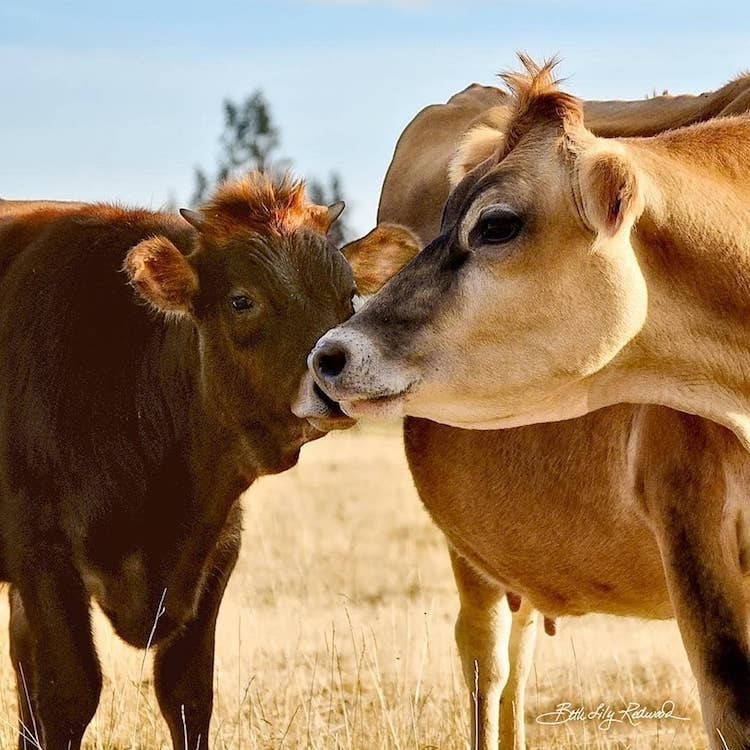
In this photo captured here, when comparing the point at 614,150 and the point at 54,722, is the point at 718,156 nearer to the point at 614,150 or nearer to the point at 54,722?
the point at 614,150

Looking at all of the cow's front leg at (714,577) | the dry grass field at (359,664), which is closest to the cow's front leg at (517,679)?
the dry grass field at (359,664)

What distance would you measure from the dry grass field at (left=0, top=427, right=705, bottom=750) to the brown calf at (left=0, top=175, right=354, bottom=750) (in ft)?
1.38

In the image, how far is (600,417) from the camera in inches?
199

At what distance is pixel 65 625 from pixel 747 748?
8.07ft

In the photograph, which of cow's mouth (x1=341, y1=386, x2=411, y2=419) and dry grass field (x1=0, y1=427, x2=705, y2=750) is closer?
cow's mouth (x1=341, y1=386, x2=411, y2=419)

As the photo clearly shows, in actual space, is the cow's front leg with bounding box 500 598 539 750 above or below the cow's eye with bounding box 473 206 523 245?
below

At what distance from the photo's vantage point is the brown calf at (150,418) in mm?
5449

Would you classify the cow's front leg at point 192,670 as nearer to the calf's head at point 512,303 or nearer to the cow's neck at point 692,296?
the calf's head at point 512,303

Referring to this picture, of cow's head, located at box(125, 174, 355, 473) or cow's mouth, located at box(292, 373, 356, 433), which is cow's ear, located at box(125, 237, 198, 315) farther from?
cow's mouth, located at box(292, 373, 356, 433)

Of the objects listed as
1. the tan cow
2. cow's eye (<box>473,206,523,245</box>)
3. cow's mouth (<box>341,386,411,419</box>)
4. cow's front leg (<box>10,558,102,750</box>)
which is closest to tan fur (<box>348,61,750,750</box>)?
the tan cow

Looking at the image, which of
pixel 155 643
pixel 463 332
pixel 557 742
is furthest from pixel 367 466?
pixel 463 332

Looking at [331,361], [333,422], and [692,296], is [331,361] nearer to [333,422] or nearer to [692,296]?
[333,422]

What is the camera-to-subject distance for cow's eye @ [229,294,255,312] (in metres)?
5.43

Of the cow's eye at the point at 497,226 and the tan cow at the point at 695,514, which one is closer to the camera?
the cow's eye at the point at 497,226
